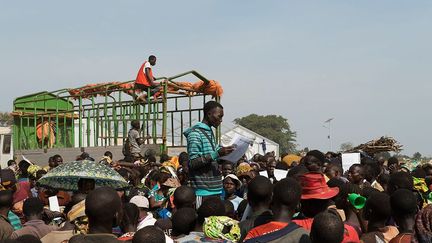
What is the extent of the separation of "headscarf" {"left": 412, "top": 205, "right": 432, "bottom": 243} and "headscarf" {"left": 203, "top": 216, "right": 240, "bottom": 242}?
4.28 feet

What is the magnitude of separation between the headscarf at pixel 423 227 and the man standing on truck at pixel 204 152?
2.25m

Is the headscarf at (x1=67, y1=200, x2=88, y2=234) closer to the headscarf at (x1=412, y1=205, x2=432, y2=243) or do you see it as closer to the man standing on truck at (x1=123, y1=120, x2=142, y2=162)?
the headscarf at (x1=412, y1=205, x2=432, y2=243)

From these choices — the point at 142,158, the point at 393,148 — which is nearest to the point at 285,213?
the point at 142,158

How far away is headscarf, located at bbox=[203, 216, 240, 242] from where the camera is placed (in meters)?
4.27

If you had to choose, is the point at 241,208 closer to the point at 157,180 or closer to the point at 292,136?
the point at 157,180

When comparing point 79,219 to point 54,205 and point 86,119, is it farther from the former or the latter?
point 86,119

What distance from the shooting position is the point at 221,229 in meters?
4.29

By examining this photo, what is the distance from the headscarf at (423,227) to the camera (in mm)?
4387

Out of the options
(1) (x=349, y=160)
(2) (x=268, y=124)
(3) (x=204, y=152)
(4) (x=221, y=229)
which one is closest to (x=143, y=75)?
(1) (x=349, y=160)

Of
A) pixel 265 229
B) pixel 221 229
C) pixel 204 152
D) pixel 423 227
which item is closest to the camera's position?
pixel 265 229

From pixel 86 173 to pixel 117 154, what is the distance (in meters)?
8.42

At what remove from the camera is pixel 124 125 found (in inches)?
560

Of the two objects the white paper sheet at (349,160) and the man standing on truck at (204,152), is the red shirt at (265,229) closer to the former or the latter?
the man standing on truck at (204,152)

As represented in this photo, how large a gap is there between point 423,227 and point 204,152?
97.5 inches
